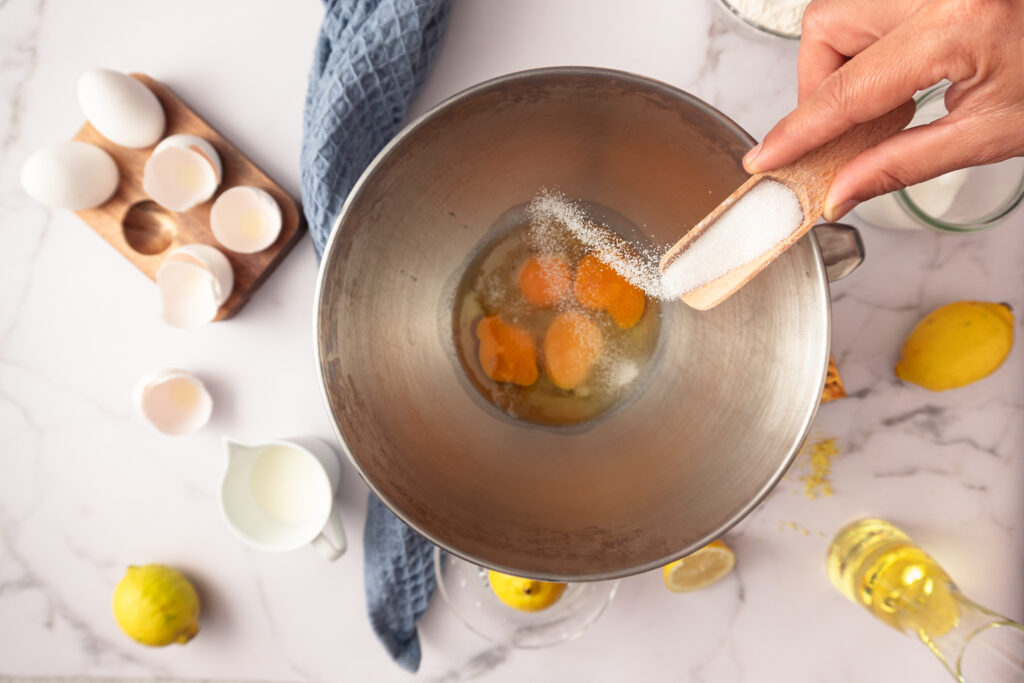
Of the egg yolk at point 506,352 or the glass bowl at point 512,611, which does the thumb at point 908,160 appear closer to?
the egg yolk at point 506,352

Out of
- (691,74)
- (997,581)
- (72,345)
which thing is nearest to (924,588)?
(997,581)

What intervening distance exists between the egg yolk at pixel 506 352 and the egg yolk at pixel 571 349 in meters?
0.03

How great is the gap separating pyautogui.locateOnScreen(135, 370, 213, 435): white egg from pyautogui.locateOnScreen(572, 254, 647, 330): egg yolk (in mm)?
567

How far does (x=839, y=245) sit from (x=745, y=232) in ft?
0.41

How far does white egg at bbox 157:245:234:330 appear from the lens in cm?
88

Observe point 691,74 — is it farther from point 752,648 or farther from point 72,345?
point 72,345

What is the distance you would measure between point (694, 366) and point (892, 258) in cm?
33

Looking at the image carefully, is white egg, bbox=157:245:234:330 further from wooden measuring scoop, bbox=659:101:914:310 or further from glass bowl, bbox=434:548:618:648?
wooden measuring scoop, bbox=659:101:914:310

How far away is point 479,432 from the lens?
34.6 inches

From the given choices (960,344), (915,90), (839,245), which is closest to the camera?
(915,90)

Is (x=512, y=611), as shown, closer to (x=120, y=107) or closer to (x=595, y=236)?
(x=595, y=236)

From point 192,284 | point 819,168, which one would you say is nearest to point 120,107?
point 192,284

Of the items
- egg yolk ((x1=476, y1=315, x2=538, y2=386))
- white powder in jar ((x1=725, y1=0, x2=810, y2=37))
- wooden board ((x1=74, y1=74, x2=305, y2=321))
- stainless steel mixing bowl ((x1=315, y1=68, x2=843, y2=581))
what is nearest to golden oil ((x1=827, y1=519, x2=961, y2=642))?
stainless steel mixing bowl ((x1=315, y1=68, x2=843, y2=581))

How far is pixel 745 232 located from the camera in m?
0.68
